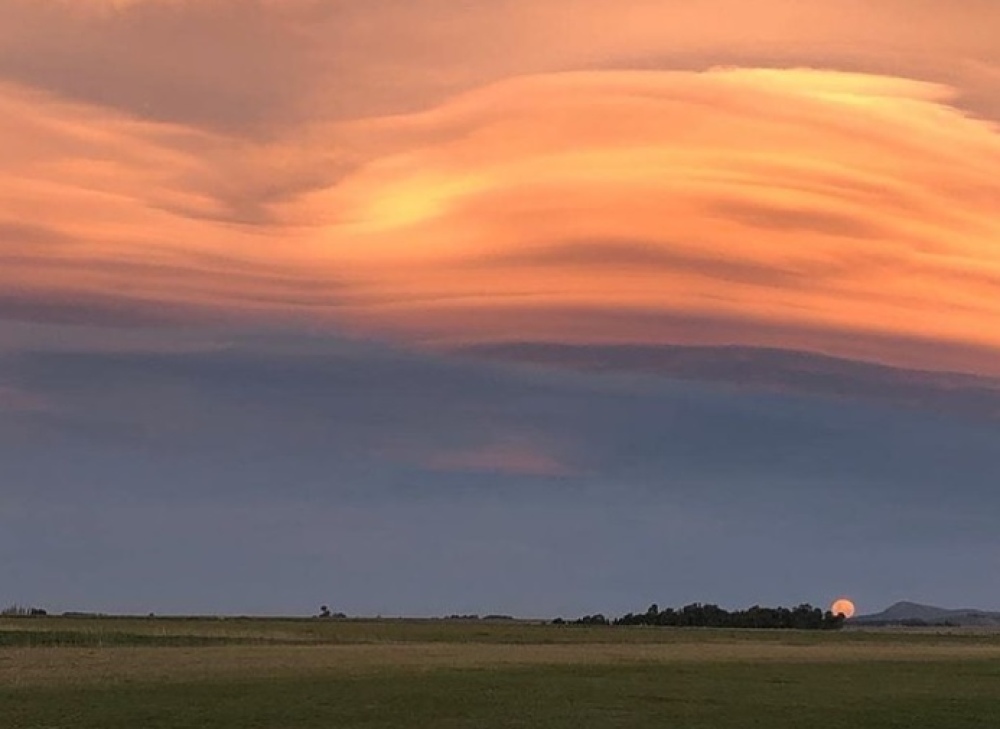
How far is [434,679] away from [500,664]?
791 inches

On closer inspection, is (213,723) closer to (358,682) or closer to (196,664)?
(358,682)

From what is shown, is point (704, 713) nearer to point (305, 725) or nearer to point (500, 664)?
point (305, 725)

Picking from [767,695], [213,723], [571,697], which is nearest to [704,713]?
[571,697]

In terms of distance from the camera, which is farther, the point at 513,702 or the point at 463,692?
the point at 463,692

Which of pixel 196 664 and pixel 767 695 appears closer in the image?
pixel 767 695

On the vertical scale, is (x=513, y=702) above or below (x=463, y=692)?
below

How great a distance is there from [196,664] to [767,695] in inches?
1238

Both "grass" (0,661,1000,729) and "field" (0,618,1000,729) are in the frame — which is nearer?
"grass" (0,661,1000,729)

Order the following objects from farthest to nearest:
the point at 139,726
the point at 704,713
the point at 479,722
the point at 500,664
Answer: the point at 500,664, the point at 704,713, the point at 479,722, the point at 139,726

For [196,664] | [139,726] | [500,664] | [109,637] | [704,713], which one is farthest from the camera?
[109,637]

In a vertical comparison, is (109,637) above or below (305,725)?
above

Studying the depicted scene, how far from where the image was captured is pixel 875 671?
8894 centimetres

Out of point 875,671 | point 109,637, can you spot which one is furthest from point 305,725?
point 109,637

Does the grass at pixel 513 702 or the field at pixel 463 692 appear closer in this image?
the grass at pixel 513 702
